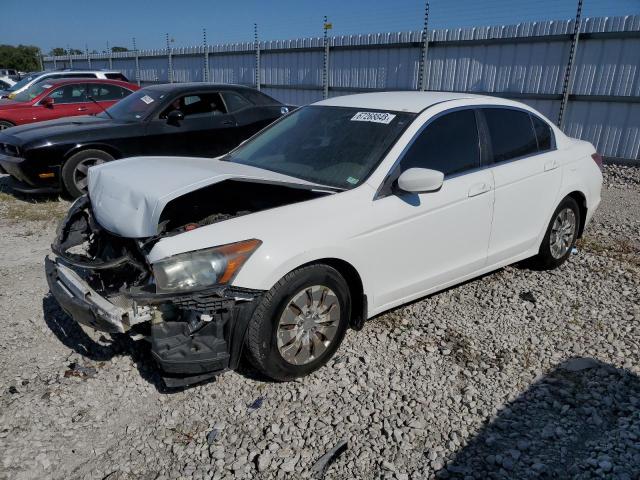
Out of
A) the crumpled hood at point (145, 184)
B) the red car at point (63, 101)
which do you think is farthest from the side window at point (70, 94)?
the crumpled hood at point (145, 184)

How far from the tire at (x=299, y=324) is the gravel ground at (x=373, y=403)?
157mm

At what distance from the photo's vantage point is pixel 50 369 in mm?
3264

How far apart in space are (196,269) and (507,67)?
9.24m

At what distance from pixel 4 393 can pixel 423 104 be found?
11.1ft

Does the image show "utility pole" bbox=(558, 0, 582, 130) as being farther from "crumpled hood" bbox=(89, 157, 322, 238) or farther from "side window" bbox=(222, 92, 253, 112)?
"crumpled hood" bbox=(89, 157, 322, 238)

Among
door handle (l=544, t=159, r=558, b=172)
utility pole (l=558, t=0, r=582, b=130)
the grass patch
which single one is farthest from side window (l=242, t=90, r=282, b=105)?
utility pole (l=558, t=0, r=582, b=130)

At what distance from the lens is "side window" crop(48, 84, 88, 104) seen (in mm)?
10734

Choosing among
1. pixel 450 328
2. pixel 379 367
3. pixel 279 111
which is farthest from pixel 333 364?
pixel 279 111

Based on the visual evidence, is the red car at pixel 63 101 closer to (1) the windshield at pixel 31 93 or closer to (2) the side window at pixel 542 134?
(1) the windshield at pixel 31 93

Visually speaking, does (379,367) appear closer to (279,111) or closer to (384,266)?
(384,266)

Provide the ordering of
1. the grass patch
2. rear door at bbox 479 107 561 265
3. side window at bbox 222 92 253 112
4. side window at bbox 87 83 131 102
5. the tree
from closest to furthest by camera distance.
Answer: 1. rear door at bbox 479 107 561 265
2. the grass patch
3. side window at bbox 222 92 253 112
4. side window at bbox 87 83 131 102
5. the tree

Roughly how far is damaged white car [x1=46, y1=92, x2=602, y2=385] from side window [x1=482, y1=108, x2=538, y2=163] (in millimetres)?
14

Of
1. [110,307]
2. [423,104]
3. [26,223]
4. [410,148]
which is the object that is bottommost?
[26,223]

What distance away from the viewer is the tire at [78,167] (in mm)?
6973
